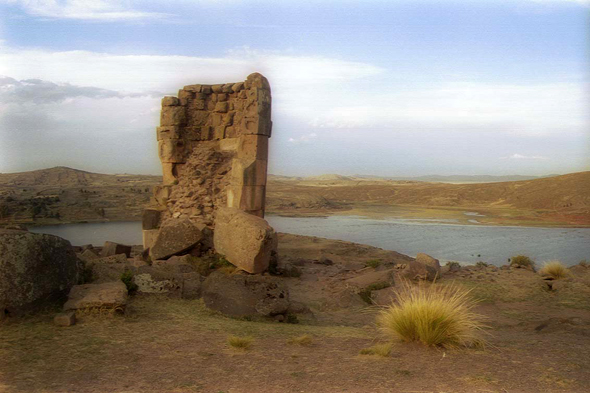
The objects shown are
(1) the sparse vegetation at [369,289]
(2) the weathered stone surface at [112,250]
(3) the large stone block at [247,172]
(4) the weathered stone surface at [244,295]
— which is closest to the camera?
(4) the weathered stone surface at [244,295]

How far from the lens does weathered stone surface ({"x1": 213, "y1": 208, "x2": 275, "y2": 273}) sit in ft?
29.9

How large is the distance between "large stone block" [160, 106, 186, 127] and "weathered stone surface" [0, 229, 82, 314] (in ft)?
23.9

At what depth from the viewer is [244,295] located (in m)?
8.07

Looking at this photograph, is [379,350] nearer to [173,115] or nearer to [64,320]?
[64,320]

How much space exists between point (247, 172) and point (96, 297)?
6245mm

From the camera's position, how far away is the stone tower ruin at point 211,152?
12539mm

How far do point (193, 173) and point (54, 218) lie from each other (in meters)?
20.3

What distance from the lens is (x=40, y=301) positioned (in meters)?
6.35

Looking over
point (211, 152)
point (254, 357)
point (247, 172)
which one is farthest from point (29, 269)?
point (211, 152)

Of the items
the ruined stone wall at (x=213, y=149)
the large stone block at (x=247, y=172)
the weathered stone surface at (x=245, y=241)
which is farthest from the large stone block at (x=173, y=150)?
the weathered stone surface at (x=245, y=241)

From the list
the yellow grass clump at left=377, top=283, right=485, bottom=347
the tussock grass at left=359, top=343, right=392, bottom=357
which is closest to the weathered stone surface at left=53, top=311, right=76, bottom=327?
the tussock grass at left=359, top=343, right=392, bottom=357

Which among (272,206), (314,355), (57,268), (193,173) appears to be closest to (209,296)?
(57,268)

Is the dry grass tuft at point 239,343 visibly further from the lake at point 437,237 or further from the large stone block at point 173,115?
the lake at point 437,237

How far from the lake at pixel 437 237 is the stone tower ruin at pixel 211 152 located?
890cm
